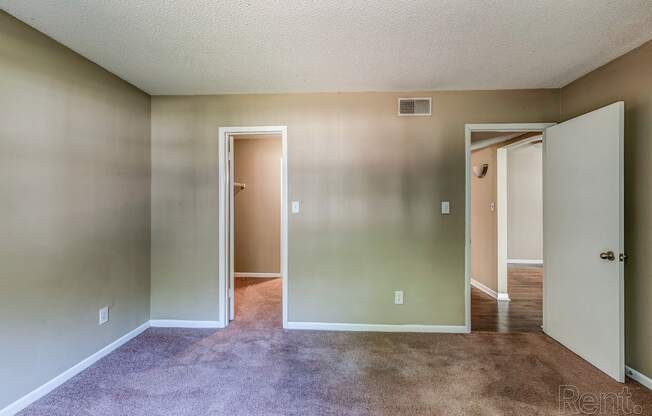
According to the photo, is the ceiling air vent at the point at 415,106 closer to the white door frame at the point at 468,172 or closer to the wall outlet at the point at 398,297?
the white door frame at the point at 468,172

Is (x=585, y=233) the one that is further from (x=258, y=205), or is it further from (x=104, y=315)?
(x=258, y=205)

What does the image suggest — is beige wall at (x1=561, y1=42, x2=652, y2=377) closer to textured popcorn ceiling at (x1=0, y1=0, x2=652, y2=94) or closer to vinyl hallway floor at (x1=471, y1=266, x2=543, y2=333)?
textured popcorn ceiling at (x1=0, y1=0, x2=652, y2=94)

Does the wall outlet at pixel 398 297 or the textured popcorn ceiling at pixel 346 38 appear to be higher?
the textured popcorn ceiling at pixel 346 38

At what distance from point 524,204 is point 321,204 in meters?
5.87

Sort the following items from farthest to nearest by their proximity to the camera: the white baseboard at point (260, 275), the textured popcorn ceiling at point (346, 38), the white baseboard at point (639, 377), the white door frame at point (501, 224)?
the white baseboard at point (260, 275), the white door frame at point (501, 224), the white baseboard at point (639, 377), the textured popcorn ceiling at point (346, 38)

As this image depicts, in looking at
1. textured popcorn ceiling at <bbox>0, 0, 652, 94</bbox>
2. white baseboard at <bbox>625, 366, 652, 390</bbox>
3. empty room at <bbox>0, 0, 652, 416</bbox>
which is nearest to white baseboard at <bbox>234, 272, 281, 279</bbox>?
empty room at <bbox>0, 0, 652, 416</bbox>

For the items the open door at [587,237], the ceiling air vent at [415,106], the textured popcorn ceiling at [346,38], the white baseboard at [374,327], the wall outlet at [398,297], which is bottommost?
the white baseboard at [374,327]

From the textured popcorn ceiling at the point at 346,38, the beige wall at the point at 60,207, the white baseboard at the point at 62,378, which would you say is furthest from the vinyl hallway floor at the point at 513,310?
the beige wall at the point at 60,207

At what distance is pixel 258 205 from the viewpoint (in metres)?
5.20

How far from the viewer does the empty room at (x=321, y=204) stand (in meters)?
1.82

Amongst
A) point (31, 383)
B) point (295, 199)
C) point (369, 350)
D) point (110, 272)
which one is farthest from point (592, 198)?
point (31, 383)

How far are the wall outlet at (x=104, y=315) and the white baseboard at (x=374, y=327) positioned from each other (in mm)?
1579

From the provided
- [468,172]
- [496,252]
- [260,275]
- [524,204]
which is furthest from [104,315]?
→ [524,204]

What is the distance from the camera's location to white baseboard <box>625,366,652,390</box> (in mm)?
2033
